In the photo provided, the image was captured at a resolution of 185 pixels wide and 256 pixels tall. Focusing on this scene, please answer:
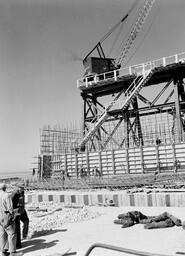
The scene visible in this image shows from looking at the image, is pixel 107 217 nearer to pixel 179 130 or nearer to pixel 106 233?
pixel 106 233

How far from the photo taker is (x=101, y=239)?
9.40 m

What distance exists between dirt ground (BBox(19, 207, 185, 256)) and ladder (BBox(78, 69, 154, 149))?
18.0 meters

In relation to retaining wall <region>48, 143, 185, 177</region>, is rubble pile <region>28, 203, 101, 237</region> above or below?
below

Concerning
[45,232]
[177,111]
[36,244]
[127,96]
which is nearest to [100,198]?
[45,232]

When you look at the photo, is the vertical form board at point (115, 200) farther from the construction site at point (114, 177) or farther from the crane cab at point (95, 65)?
the crane cab at point (95, 65)

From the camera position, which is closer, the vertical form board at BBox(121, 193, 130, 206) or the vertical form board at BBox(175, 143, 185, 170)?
the vertical form board at BBox(121, 193, 130, 206)

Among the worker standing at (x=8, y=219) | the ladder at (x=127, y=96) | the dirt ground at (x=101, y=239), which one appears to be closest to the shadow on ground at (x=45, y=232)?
the dirt ground at (x=101, y=239)

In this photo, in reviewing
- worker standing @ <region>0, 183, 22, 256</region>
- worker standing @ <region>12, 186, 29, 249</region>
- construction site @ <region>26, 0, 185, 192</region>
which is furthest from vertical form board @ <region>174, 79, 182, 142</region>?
worker standing @ <region>0, 183, 22, 256</region>

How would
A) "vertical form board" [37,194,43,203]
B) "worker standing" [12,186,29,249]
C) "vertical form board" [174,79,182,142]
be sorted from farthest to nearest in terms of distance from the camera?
"vertical form board" [174,79,182,142] → "vertical form board" [37,194,43,203] → "worker standing" [12,186,29,249]

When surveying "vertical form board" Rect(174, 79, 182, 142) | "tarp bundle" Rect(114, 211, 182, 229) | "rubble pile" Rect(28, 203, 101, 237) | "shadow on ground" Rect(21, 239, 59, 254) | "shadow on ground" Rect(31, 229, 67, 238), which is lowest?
"shadow on ground" Rect(21, 239, 59, 254)

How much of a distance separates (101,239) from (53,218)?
410 cm

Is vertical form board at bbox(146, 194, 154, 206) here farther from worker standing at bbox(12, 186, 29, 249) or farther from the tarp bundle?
worker standing at bbox(12, 186, 29, 249)

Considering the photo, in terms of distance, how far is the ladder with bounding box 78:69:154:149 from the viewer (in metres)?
28.2

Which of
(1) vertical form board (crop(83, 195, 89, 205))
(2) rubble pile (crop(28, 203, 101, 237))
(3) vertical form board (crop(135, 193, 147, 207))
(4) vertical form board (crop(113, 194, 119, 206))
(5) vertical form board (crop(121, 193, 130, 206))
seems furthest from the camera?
(1) vertical form board (crop(83, 195, 89, 205))
